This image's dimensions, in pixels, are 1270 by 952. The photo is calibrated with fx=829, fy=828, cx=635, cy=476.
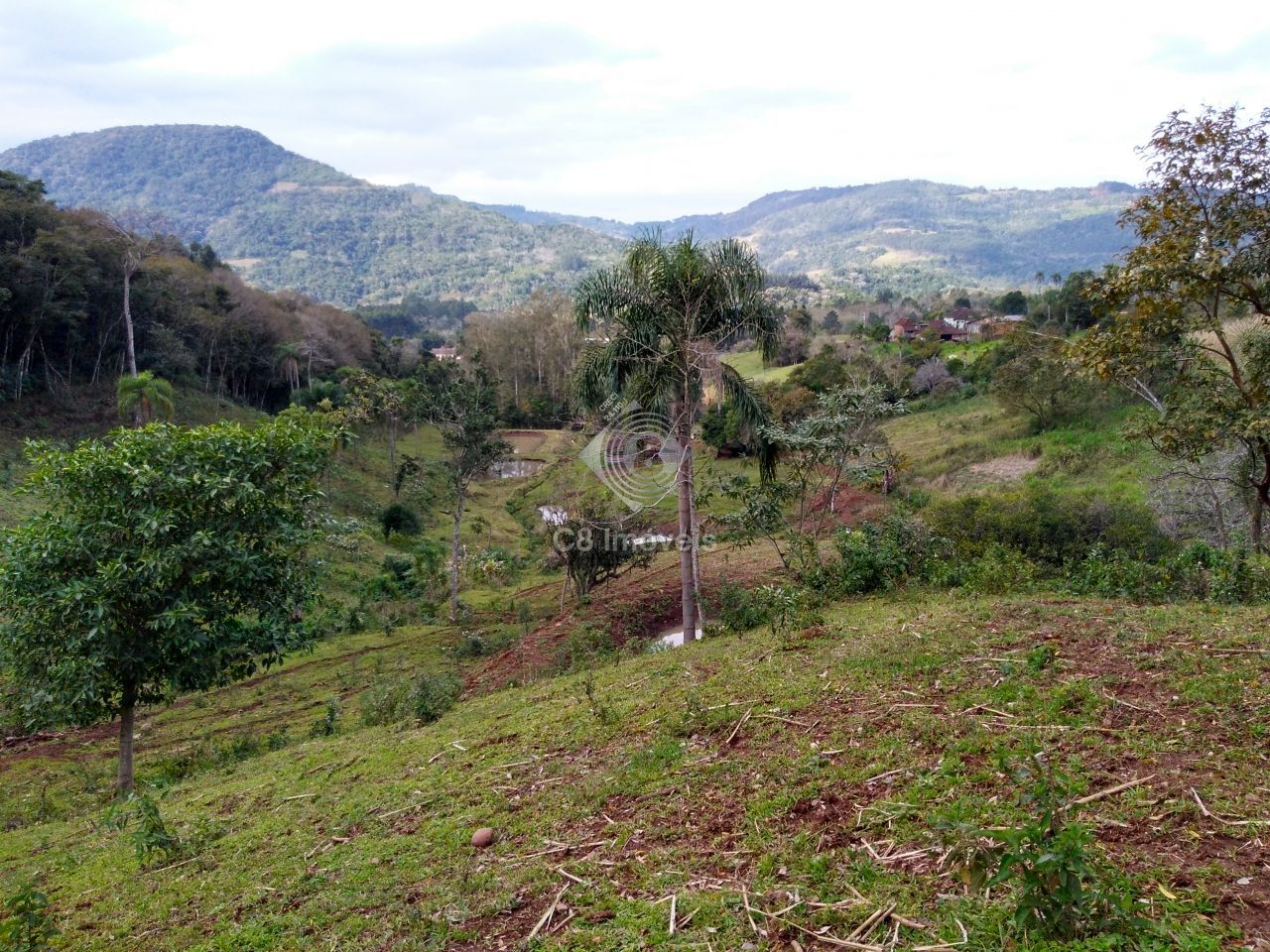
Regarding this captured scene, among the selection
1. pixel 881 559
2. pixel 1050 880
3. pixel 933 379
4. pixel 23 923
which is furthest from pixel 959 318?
pixel 23 923

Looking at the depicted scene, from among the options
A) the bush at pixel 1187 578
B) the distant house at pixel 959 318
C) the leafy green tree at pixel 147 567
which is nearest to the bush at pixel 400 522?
the leafy green tree at pixel 147 567

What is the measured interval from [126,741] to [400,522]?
20.6m

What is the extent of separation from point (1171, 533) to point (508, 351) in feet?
157

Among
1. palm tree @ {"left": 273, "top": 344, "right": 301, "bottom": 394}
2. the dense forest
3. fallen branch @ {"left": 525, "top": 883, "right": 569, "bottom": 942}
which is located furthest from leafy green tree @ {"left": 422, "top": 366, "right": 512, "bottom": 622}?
palm tree @ {"left": 273, "top": 344, "right": 301, "bottom": 394}

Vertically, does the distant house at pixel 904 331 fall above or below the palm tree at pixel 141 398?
above

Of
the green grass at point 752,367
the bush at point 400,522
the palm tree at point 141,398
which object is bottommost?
the bush at point 400,522

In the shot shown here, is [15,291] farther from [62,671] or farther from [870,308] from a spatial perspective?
[870,308]

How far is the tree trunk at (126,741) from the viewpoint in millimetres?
9867

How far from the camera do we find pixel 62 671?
887cm

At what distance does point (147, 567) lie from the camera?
888cm

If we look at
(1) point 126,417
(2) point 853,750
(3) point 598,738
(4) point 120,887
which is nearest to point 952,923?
(2) point 853,750

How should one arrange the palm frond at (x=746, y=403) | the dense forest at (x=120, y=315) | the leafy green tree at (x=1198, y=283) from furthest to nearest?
the dense forest at (x=120, y=315) < the palm frond at (x=746, y=403) < the leafy green tree at (x=1198, y=283)

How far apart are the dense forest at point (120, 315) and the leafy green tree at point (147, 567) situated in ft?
83.8

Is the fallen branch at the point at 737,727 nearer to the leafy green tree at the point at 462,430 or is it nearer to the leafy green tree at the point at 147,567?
the leafy green tree at the point at 147,567
